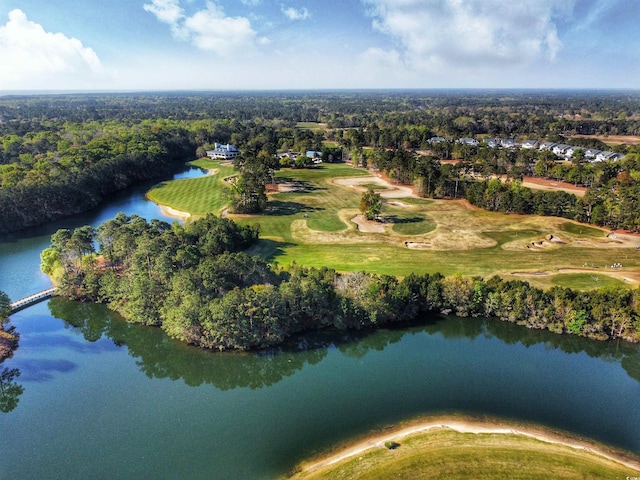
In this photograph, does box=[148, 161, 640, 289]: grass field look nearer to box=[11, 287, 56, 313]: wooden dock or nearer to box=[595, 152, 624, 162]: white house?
box=[11, 287, 56, 313]: wooden dock

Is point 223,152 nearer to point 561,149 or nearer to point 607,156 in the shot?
point 561,149

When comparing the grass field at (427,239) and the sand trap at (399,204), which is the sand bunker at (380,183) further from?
the sand trap at (399,204)

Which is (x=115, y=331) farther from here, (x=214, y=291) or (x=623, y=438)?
(x=623, y=438)

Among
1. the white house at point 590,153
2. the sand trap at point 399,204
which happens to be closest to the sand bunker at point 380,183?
the sand trap at point 399,204

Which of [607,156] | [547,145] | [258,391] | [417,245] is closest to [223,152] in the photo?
[417,245]

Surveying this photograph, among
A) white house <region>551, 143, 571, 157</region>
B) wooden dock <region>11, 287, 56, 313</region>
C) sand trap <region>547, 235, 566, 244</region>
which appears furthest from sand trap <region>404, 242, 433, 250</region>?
white house <region>551, 143, 571, 157</region>
